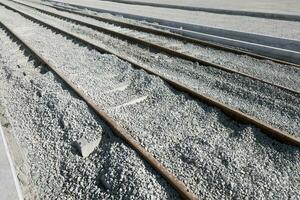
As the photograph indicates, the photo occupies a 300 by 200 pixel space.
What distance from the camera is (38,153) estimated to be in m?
6.19

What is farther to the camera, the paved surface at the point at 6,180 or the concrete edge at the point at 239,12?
the concrete edge at the point at 239,12

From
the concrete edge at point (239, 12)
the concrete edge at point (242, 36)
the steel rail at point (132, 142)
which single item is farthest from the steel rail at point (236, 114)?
the concrete edge at point (239, 12)

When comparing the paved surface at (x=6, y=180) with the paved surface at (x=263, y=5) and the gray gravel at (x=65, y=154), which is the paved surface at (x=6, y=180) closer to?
the gray gravel at (x=65, y=154)

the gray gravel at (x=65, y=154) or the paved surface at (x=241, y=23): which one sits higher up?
the gray gravel at (x=65, y=154)

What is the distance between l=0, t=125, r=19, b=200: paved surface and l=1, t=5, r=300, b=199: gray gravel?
6.73 ft

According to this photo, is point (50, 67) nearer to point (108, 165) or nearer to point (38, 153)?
point (38, 153)

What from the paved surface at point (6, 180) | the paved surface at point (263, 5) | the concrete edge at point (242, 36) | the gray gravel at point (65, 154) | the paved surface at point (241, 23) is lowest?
the paved surface at point (263, 5)

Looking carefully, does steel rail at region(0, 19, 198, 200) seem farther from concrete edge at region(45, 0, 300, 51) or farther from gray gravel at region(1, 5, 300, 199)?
concrete edge at region(45, 0, 300, 51)

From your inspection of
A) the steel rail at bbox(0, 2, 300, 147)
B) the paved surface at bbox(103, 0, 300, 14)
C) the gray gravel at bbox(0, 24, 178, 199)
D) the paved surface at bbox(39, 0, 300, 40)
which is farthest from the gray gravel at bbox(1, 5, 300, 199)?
the paved surface at bbox(103, 0, 300, 14)

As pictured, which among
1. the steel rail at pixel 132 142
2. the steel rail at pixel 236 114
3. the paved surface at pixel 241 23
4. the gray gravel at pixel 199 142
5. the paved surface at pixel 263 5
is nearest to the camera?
the steel rail at pixel 132 142

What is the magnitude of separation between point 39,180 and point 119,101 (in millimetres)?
2902

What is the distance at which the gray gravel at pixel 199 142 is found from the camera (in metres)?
5.12

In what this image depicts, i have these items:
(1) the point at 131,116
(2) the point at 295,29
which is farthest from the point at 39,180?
(2) the point at 295,29

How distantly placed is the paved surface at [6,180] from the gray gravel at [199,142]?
2.05 meters
